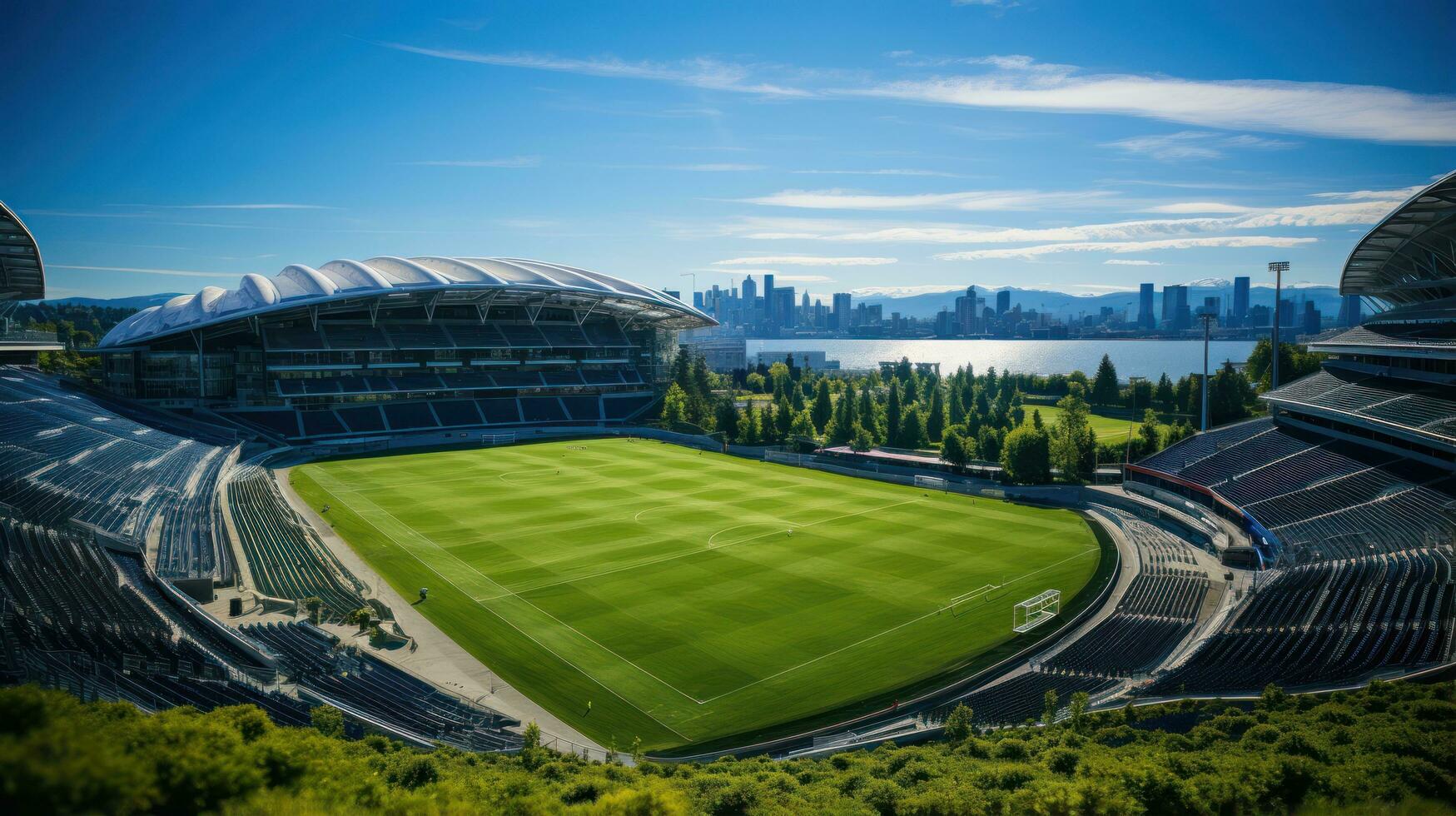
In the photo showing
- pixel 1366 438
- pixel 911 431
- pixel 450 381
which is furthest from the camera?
pixel 450 381

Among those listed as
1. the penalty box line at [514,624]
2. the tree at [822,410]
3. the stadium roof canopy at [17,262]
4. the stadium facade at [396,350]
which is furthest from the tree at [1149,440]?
the stadium roof canopy at [17,262]

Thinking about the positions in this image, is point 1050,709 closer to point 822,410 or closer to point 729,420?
point 729,420

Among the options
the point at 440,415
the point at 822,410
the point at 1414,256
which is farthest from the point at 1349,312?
the point at 440,415

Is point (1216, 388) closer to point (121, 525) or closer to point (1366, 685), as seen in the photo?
point (1366, 685)

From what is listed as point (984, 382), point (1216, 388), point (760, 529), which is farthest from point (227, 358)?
point (1216, 388)

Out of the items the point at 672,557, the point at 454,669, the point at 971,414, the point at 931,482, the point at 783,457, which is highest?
the point at 971,414

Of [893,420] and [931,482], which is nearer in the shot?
[931,482]

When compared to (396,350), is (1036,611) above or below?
below
